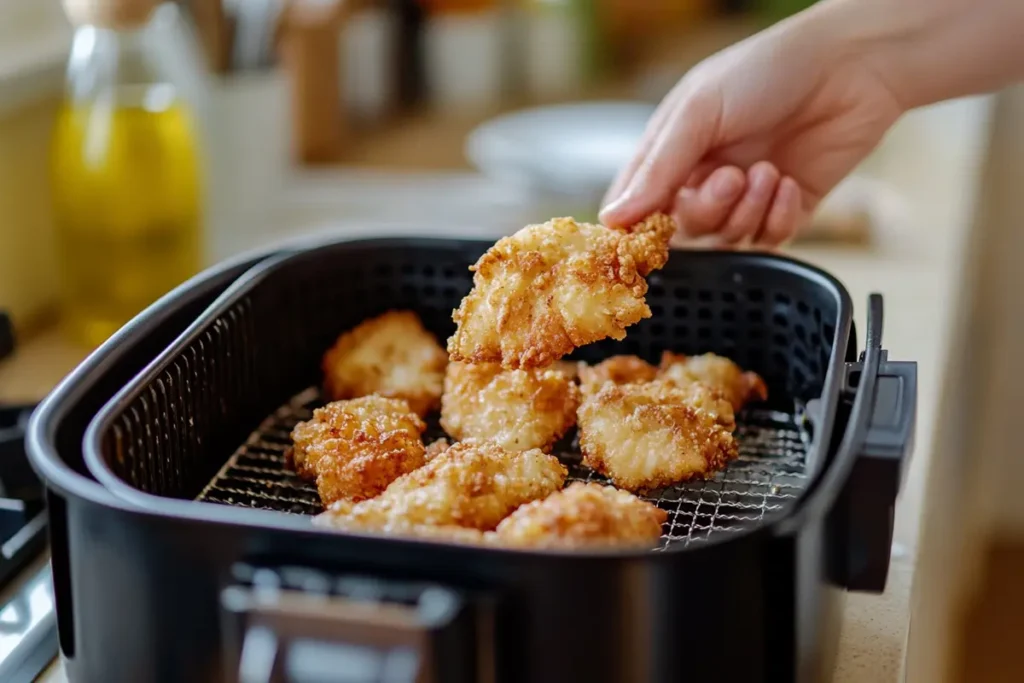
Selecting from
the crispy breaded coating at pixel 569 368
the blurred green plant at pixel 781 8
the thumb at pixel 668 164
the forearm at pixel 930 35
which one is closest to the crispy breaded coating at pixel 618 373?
the crispy breaded coating at pixel 569 368

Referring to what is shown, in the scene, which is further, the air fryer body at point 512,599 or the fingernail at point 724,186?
the fingernail at point 724,186

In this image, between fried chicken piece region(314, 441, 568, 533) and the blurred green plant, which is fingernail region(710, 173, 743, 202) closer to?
fried chicken piece region(314, 441, 568, 533)

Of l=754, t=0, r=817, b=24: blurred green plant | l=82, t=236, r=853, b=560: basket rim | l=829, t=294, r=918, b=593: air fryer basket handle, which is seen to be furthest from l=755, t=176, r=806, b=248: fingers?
l=754, t=0, r=817, b=24: blurred green plant

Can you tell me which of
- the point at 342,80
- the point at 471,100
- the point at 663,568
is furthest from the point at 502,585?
the point at 471,100

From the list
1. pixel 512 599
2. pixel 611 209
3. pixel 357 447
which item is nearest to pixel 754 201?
pixel 611 209

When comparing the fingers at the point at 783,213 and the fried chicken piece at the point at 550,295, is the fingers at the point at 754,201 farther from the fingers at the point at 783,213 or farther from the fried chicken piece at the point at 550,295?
the fried chicken piece at the point at 550,295

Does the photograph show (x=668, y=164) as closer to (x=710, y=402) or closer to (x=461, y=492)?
(x=710, y=402)
